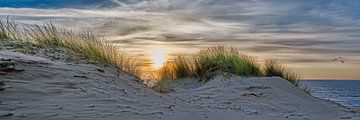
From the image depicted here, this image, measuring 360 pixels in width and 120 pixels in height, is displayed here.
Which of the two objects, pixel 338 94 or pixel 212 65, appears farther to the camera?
pixel 338 94

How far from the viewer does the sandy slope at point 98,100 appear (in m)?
4.37

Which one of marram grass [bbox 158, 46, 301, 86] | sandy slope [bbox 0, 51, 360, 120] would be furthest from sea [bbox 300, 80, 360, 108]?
sandy slope [bbox 0, 51, 360, 120]

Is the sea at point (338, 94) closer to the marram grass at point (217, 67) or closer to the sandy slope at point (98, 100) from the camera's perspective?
the marram grass at point (217, 67)

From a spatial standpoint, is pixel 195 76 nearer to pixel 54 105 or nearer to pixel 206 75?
pixel 206 75

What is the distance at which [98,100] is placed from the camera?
501 centimetres

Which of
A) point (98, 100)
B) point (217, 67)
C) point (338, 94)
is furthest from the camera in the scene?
point (338, 94)

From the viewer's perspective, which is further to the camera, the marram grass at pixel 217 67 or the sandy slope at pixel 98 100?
the marram grass at pixel 217 67

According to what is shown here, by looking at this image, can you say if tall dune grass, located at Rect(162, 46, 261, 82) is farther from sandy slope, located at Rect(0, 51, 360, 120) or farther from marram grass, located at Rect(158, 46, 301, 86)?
sandy slope, located at Rect(0, 51, 360, 120)

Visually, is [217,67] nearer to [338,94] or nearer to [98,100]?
[98,100]

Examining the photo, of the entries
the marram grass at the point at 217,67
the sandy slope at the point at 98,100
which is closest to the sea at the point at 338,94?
the marram grass at the point at 217,67

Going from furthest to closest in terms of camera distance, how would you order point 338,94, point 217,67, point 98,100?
point 338,94 → point 217,67 → point 98,100

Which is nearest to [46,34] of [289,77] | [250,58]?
[250,58]

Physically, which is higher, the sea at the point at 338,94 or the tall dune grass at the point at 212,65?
the tall dune grass at the point at 212,65

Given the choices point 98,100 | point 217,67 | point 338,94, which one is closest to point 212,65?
point 217,67
